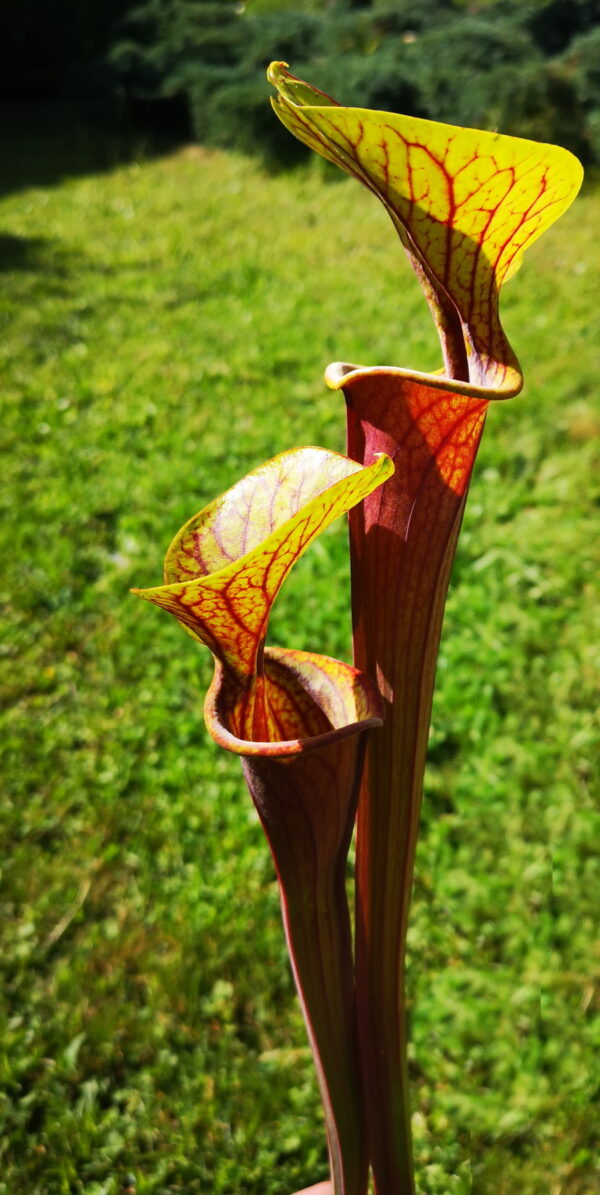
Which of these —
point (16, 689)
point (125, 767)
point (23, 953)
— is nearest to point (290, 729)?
point (23, 953)

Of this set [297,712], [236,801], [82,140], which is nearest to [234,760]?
[236,801]

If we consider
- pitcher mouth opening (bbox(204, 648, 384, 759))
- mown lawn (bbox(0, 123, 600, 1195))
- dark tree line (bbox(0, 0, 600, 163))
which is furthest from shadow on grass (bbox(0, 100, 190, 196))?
pitcher mouth opening (bbox(204, 648, 384, 759))

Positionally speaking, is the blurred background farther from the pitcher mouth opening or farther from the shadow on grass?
the shadow on grass

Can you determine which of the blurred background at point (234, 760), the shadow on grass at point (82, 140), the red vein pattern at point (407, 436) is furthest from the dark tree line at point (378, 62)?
the red vein pattern at point (407, 436)

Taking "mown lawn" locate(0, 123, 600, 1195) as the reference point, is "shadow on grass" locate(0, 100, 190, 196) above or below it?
above

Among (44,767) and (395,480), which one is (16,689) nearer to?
(44,767)

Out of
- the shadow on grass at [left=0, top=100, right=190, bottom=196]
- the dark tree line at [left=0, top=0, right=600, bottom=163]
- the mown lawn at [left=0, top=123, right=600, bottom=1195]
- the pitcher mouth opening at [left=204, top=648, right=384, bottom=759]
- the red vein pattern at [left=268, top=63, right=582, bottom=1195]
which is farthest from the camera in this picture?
the shadow on grass at [left=0, top=100, right=190, bottom=196]

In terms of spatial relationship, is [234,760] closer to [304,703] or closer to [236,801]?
[236,801]

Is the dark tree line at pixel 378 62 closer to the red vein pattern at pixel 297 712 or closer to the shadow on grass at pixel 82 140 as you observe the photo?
the shadow on grass at pixel 82 140

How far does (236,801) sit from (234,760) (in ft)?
0.36

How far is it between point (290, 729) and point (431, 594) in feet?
0.55

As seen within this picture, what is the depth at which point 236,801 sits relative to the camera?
1.75 metres

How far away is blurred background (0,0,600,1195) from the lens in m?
1.25

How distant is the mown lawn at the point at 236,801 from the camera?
1237 mm
